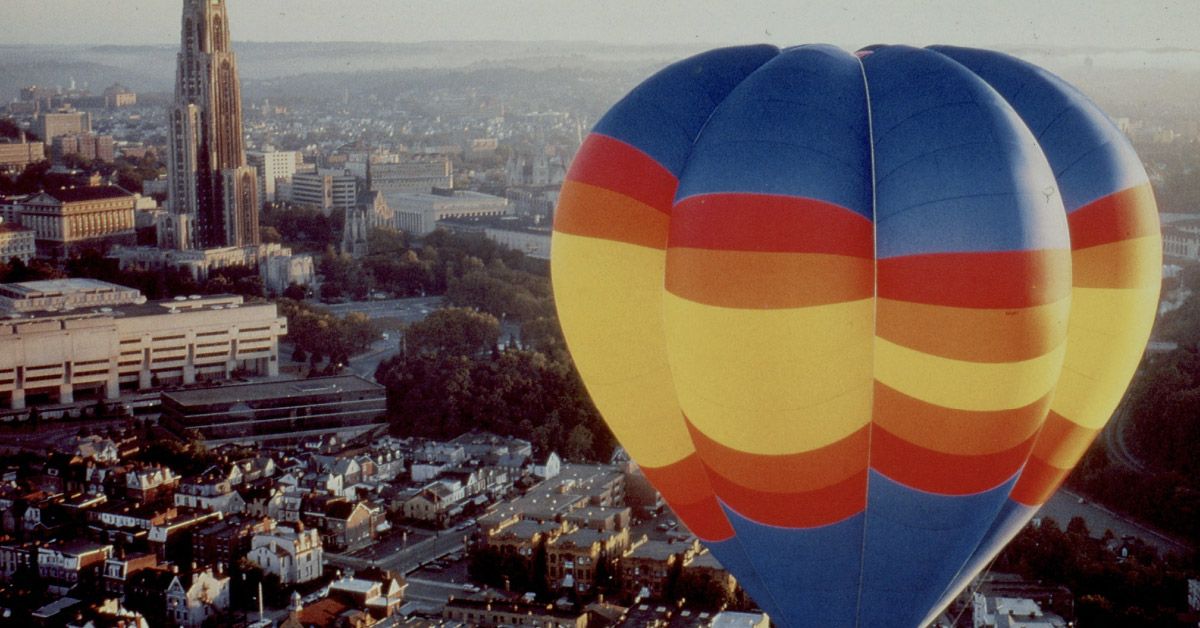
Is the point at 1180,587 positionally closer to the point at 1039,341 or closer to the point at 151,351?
the point at 1039,341

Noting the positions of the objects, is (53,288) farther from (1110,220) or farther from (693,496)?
(1110,220)

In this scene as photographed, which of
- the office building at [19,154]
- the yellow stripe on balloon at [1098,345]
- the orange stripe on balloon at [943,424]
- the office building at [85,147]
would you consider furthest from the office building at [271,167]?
the orange stripe on balloon at [943,424]

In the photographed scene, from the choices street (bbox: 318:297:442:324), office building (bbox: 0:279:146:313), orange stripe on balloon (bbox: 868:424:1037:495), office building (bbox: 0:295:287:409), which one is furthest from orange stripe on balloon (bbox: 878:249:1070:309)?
street (bbox: 318:297:442:324)

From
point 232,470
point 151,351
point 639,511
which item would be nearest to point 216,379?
point 151,351

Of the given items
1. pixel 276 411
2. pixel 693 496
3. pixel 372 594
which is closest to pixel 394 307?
pixel 276 411

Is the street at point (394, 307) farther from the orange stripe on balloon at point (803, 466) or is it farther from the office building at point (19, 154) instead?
the orange stripe on balloon at point (803, 466)

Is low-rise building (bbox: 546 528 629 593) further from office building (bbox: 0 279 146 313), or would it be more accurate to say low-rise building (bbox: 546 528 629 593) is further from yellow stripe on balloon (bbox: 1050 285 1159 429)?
office building (bbox: 0 279 146 313)
